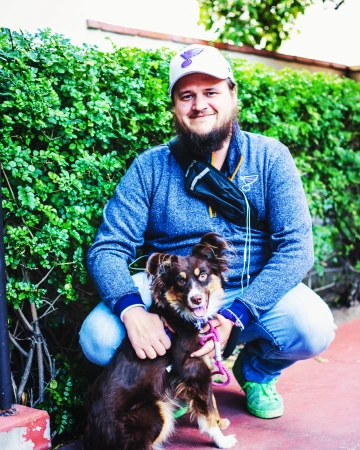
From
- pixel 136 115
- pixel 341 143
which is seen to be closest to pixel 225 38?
pixel 341 143

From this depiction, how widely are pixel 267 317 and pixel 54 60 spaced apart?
1.83 meters

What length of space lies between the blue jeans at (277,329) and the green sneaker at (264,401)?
0.73 ft

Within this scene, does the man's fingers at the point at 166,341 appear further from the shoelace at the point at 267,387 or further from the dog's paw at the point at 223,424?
the shoelace at the point at 267,387

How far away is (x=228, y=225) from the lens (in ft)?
10.00

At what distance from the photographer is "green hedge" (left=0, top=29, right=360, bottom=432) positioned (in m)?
2.81

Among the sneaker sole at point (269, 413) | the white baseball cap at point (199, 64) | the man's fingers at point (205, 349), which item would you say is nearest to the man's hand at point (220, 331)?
the man's fingers at point (205, 349)

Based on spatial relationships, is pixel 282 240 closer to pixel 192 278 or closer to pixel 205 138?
pixel 192 278

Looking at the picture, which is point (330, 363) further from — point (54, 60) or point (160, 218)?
point (54, 60)

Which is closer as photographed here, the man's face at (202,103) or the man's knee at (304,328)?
the man's knee at (304,328)

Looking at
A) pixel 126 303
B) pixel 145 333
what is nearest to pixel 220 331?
pixel 145 333

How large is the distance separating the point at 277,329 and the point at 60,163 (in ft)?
4.92

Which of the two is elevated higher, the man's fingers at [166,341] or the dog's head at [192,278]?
the dog's head at [192,278]

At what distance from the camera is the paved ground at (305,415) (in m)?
2.79

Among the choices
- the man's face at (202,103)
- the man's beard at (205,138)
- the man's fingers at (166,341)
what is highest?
the man's face at (202,103)
